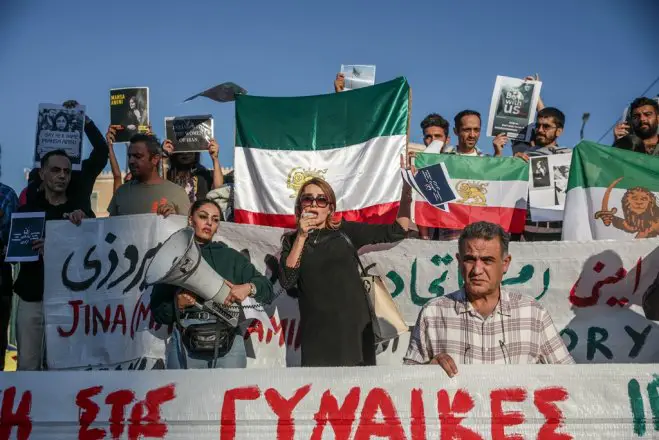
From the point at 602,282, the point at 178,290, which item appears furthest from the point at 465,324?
the point at 602,282

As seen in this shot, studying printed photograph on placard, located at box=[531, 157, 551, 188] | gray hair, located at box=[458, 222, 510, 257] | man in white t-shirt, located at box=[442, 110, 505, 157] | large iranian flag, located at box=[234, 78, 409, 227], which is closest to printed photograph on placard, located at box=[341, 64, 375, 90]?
large iranian flag, located at box=[234, 78, 409, 227]

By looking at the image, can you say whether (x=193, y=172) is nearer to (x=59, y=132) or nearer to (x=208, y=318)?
(x=59, y=132)

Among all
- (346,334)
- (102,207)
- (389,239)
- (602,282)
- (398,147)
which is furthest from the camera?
(102,207)

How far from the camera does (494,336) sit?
364cm

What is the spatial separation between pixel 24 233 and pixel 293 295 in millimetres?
2036

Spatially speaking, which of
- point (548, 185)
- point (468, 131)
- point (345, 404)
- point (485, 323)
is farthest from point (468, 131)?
point (345, 404)

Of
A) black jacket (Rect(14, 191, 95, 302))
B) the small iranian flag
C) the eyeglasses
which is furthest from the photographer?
the small iranian flag

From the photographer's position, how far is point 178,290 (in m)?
4.69

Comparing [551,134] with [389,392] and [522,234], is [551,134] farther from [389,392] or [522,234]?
[389,392]

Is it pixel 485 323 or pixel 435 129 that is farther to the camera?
pixel 435 129

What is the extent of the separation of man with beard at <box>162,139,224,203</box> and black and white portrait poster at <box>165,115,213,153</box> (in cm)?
5

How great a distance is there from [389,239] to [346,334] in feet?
2.44

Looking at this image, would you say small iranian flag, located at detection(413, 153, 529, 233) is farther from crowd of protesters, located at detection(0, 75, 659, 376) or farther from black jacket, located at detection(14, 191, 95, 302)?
black jacket, located at detection(14, 191, 95, 302)

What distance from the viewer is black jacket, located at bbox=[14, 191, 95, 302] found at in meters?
5.96
